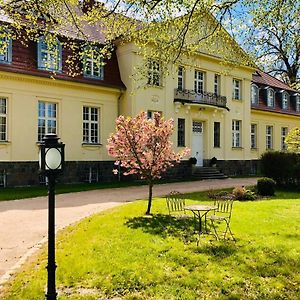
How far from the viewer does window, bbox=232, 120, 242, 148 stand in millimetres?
27125

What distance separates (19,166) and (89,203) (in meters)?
6.00

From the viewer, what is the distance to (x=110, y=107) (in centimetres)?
2097

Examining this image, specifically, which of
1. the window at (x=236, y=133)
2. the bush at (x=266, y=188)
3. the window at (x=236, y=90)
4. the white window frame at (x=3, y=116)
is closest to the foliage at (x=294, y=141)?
the bush at (x=266, y=188)

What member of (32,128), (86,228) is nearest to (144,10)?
(86,228)

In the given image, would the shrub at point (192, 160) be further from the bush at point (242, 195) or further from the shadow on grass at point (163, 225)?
the shadow on grass at point (163, 225)

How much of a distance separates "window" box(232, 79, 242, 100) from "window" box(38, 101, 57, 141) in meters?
13.2

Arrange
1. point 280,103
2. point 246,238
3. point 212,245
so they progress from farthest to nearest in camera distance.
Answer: point 280,103 < point 246,238 < point 212,245

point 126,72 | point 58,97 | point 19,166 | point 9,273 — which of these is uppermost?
point 126,72

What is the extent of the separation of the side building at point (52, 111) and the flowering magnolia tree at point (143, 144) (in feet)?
19.0

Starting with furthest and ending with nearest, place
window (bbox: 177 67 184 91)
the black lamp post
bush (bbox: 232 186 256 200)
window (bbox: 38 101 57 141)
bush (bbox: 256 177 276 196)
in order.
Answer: window (bbox: 177 67 184 91) < window (bbox: 38 101 57 141) < bush (bbox: 256 177 276 196) < bush (bbox: 232 186 256 200) < the black lamp post

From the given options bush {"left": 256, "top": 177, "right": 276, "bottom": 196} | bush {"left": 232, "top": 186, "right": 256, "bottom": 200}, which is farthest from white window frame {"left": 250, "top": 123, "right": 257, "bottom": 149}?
bush {"left": 232, "top": 186, "right": 256, "bottom": 200}

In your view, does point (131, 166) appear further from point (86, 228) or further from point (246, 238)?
point (246, 238)

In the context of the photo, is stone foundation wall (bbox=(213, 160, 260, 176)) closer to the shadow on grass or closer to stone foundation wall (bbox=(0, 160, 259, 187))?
stone foundation wall (bbox=(0, 160, 259, 187))

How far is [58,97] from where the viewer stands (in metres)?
18.7
